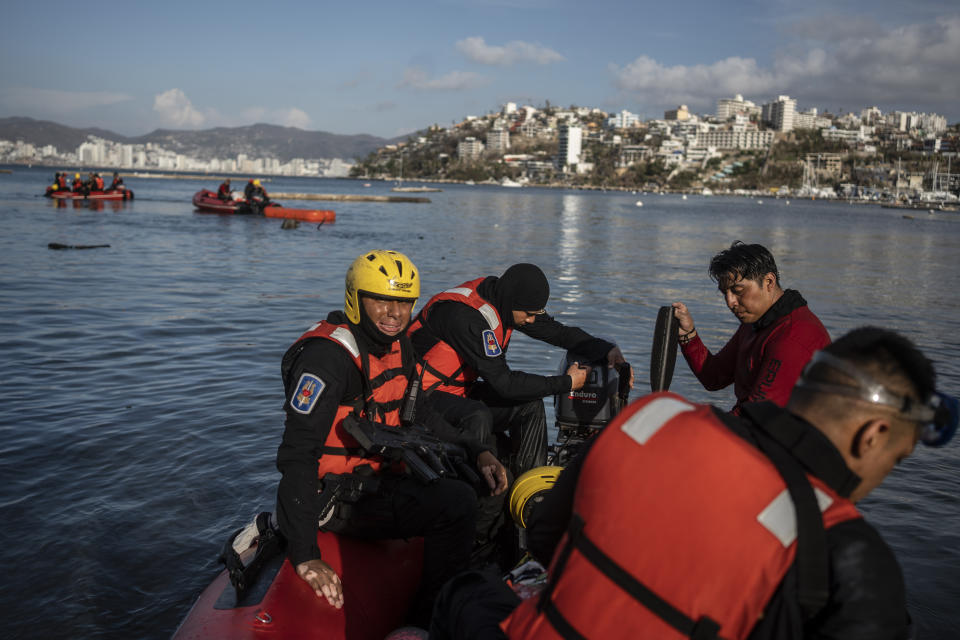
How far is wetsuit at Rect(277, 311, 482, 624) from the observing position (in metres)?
3.21

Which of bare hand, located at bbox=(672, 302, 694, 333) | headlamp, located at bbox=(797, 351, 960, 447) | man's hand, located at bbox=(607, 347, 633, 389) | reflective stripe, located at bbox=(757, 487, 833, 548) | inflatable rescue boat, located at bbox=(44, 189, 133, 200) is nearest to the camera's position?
reflective stripe, located at bbox=(757, 487, 833, 548)

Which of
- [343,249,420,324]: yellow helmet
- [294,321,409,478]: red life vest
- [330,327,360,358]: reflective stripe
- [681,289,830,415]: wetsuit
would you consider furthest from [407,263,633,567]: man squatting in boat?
[330,327,360,358]: reflective stripe

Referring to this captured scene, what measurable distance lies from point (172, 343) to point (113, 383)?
224 cm

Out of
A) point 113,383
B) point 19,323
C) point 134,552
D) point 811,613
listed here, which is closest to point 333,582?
point 811,613

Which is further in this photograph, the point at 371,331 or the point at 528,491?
the point at 528,491

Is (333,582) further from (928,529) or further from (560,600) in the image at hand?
(928,529)

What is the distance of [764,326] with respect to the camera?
4.21 metres

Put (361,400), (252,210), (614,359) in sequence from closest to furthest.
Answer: (361,400) < (614,359) < (252,210)

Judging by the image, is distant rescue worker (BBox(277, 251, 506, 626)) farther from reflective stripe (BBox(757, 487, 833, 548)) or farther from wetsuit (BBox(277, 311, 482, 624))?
reflective stripe (BBox(757, 487, 833, 548))

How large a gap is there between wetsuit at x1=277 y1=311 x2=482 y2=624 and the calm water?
71.5 inches

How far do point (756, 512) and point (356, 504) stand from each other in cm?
252

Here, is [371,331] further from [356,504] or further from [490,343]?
[490,343]

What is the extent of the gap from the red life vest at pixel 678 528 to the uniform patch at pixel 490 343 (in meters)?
3.12

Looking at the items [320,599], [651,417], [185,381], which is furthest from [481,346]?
[185,381]
